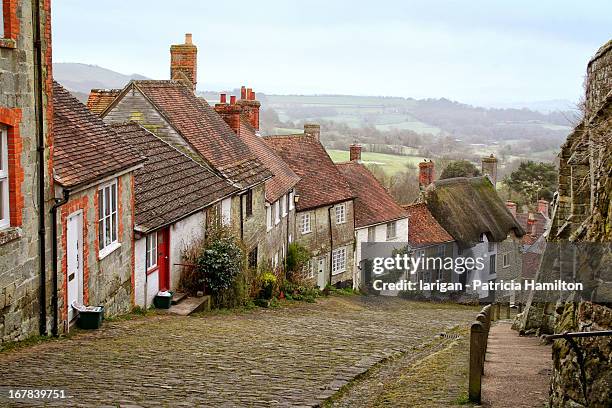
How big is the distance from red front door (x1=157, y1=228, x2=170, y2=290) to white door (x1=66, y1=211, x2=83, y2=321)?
5.50 m

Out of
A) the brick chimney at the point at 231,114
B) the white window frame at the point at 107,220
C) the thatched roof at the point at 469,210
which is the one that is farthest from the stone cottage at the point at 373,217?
the white window frame at the point at 107,220

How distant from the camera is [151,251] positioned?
2031 centimetres

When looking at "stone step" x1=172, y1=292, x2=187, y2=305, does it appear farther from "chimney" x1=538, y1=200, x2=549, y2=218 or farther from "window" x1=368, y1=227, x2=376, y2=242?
"chimney" x1=538, y1=200, x2=549, y2=218

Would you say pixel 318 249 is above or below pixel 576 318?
below

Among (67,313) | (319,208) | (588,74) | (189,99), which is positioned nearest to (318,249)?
(319,208)

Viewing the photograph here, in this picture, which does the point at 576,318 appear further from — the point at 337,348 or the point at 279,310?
the point at 279,310

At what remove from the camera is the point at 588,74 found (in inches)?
463

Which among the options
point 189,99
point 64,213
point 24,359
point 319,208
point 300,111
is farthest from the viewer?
point 300,111

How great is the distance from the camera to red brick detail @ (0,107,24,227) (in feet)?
40.3

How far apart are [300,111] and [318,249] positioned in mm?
152134

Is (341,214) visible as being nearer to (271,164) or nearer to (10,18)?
(271,164)

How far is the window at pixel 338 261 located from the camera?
131ft

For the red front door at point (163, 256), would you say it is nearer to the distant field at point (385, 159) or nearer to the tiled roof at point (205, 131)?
the tiled roof at point (205, 131)

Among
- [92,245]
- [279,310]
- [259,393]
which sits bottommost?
[279,310]
